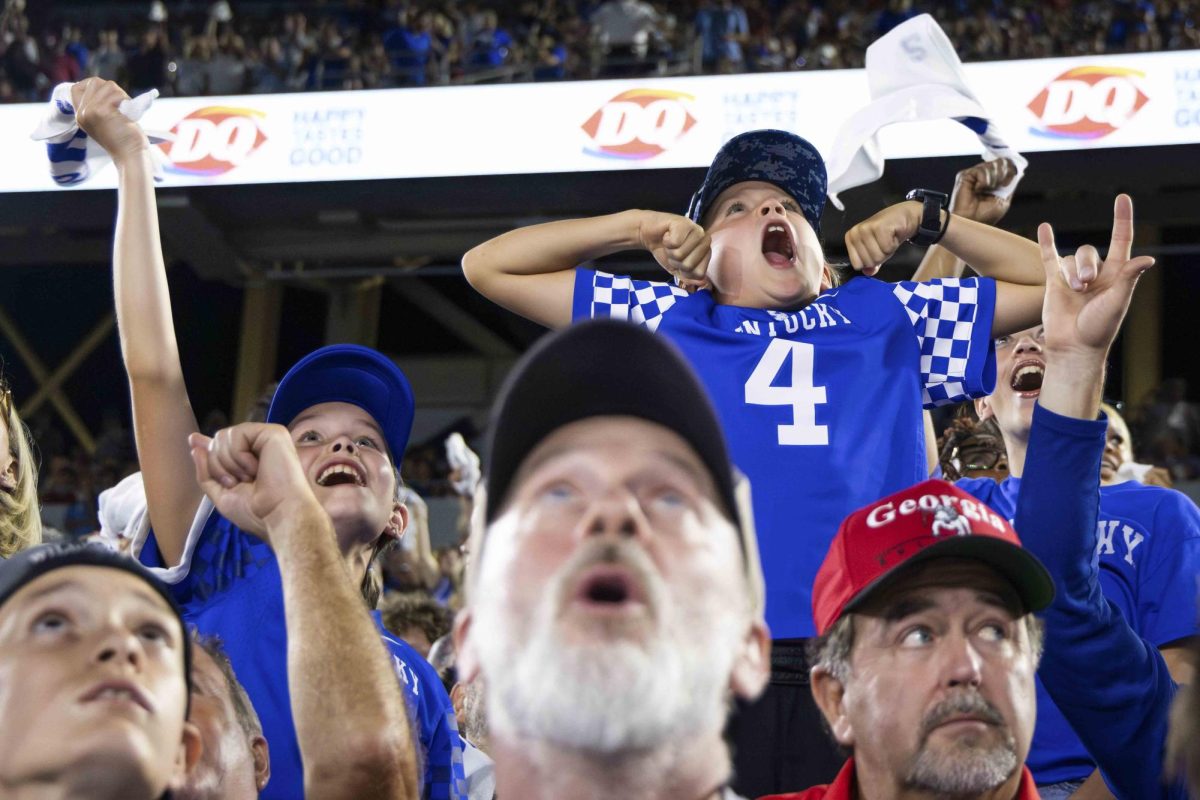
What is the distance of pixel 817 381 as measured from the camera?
2510 mm

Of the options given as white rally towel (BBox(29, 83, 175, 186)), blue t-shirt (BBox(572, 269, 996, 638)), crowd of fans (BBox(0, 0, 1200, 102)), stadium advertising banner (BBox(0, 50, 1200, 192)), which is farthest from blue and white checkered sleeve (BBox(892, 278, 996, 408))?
crowd of fans (BBox(0, 0, 1200, 102))

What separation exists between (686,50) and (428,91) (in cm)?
237

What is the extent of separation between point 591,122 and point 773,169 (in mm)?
7385

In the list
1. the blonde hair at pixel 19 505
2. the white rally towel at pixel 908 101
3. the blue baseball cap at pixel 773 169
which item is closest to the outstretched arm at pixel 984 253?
the blue baseball cap at pixel 773 169

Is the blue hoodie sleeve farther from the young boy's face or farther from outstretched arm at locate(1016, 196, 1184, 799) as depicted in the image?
the young boy's face

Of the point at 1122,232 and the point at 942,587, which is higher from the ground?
the point at 1122,232

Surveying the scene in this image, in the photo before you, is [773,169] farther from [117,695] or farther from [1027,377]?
[117,695]

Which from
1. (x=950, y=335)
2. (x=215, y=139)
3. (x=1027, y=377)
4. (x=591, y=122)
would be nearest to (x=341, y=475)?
(x=950, y=335)

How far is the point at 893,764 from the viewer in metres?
1.87

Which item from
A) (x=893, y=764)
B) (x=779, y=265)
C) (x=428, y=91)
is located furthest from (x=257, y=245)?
Result: (x=893, y=764)

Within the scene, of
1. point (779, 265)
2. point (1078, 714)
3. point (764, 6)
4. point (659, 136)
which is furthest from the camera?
point (764, 6)

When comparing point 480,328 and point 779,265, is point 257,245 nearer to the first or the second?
point 480,328

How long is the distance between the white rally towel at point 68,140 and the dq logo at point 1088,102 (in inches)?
301

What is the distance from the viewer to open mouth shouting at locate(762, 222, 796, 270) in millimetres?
2645
